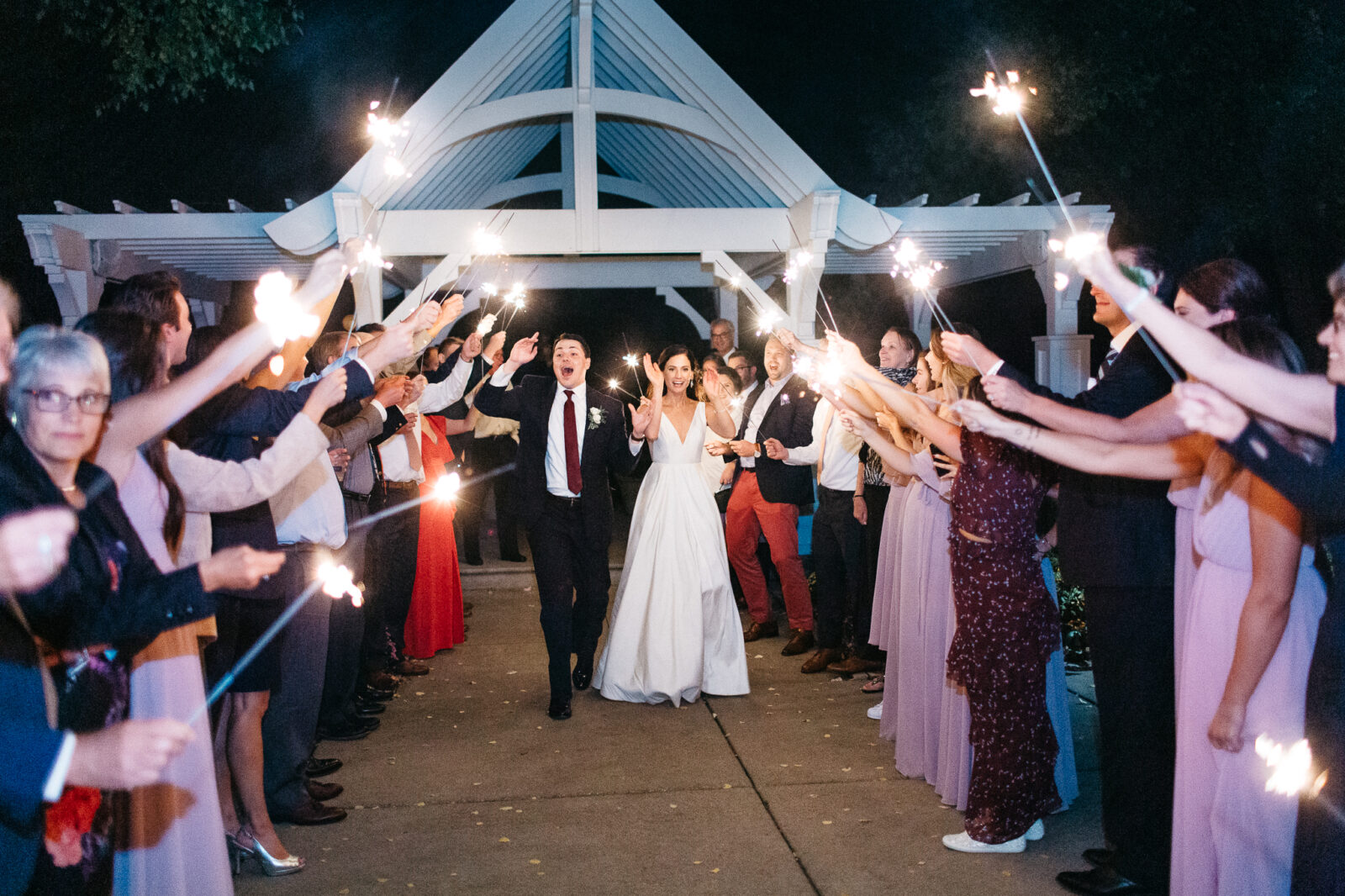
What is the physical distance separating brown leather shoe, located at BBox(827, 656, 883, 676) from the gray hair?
16.8 ft

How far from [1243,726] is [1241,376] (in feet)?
3.85

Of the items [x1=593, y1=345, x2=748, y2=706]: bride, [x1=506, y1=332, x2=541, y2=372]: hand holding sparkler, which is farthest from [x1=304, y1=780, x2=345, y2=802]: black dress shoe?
[x1=506, y1=332, x2=541, y2=372]: hand holding sparkler

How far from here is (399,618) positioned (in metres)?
6.52

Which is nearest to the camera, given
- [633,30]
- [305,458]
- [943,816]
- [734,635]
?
[305,458]

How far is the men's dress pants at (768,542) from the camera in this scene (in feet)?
23.1

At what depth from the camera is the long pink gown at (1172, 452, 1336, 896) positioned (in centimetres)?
266

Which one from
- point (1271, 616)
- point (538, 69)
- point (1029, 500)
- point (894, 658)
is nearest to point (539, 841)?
point (894, 658)

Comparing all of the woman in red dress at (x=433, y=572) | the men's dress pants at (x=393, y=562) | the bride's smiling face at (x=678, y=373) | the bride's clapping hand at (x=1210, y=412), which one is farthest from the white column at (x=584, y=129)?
the bride's clapping hand at (x=1210, y=412)

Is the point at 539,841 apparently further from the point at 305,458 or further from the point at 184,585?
the point at 184,585

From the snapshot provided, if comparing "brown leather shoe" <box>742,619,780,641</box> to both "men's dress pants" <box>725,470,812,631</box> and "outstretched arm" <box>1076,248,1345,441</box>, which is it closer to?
Result: "men's dress pants" <box>725,470,812,631</box>

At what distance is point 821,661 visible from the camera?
21.1 feet

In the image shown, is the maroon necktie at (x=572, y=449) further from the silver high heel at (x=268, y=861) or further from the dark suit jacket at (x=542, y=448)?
the silver high heel at (x=268, y=861)

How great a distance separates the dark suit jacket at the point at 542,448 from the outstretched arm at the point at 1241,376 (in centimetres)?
403

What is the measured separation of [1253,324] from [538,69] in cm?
912
